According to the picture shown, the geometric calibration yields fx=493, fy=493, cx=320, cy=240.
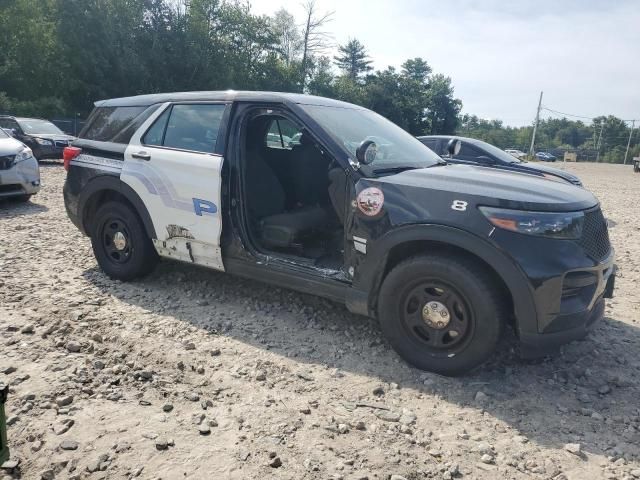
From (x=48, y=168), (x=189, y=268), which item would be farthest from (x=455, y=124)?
(x=189, y=268)

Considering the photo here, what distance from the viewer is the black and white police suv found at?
290cm

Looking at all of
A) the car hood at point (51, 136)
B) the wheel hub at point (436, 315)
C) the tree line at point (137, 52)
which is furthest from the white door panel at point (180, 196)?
the tree line at point (137, 52)

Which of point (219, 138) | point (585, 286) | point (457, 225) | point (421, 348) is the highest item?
point (219, 138)

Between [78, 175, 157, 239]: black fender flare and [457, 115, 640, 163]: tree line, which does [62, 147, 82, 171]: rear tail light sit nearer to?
[78, 175, 157, 239]: black fender flare

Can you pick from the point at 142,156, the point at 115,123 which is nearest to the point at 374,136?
the point at 142,156

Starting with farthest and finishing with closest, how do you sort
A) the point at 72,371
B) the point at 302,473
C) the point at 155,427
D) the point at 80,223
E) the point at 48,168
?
the point at 48,168, the point at 80,223, the point at 72,371, the point at 155,427, the point at 302,473

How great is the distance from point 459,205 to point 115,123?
3351mm

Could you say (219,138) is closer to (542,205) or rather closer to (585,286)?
(542,205)

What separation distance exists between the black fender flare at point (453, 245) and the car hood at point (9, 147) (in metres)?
6.90

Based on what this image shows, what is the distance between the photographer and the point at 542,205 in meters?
2.88

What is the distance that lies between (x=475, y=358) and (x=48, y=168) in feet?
47.4

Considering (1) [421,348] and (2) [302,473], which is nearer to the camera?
(2) [302,473]

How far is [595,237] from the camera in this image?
308cm

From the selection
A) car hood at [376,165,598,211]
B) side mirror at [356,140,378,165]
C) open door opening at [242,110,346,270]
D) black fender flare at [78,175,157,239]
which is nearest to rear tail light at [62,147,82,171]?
black fender flare at [78,175,157,239]
